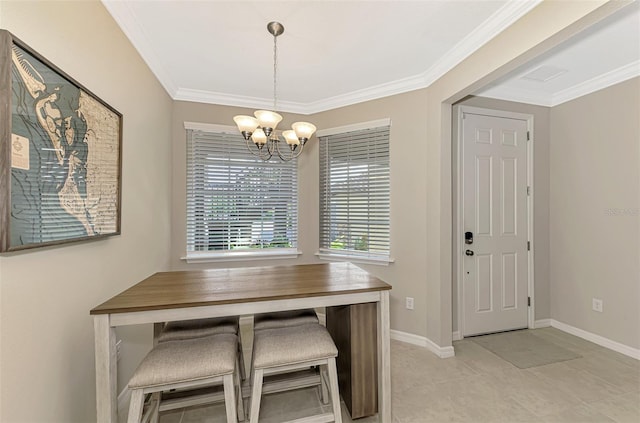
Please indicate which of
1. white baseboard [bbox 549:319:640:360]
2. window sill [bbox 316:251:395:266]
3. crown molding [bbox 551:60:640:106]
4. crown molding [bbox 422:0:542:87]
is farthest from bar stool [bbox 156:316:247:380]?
crown molding [bbox 551:60:640:106]

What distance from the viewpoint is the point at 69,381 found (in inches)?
50.3

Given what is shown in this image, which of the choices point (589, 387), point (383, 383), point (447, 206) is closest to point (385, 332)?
point (383, 383)

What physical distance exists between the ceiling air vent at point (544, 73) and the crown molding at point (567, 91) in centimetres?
22

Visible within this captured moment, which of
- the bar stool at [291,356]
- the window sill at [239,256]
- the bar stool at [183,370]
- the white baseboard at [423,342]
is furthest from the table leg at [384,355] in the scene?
the window sill at [239,256]

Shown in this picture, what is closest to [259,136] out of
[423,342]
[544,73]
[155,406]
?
[155,406]

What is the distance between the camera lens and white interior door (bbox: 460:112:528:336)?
2791 millimetres

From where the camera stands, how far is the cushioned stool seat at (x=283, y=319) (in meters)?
1.68

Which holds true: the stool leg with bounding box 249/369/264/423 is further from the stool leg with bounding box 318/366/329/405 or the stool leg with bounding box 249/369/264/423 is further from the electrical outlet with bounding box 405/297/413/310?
the electrical outlet with bounding box 405/297/413/310

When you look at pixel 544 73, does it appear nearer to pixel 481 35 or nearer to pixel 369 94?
pixel 481 35

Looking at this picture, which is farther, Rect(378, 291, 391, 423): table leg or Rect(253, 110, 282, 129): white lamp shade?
Rect(253, 110, 282, 129): white lamp shade

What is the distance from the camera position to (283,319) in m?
1.75

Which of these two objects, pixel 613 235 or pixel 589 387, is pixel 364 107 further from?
pixel 589 387

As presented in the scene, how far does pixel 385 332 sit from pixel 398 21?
205cm

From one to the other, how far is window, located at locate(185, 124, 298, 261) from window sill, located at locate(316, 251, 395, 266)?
367 millimetres
